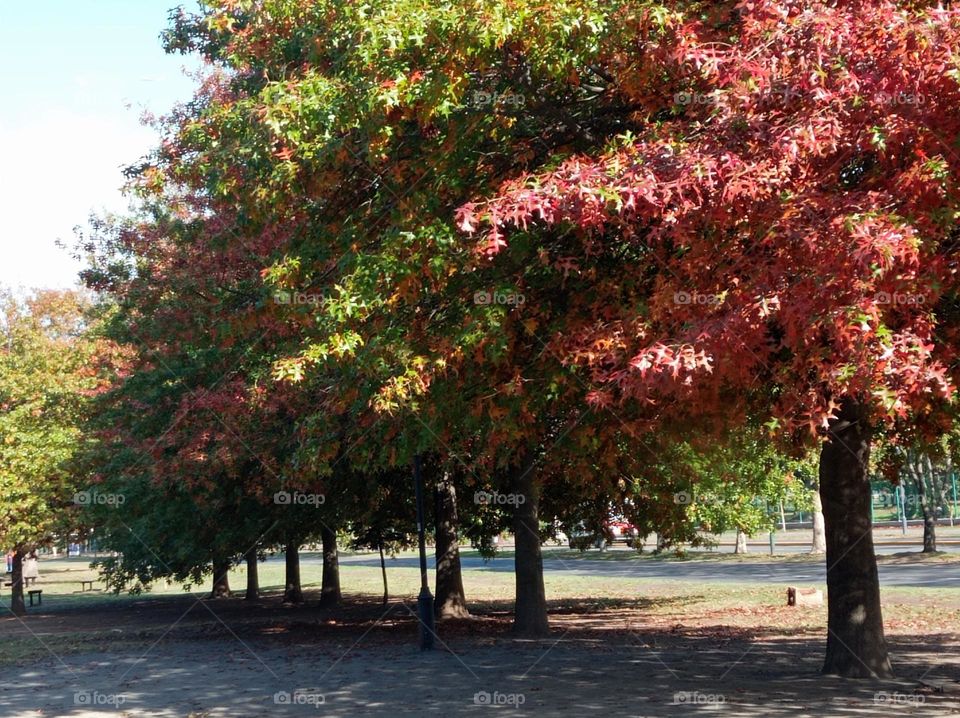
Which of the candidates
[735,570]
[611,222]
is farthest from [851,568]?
[735,570]

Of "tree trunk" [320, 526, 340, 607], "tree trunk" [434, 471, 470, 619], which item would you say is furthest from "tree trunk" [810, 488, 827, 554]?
"tree trunk" [434, 471, 470, 619]

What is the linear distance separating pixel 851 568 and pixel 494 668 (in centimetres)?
528

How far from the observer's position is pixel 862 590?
12828mm

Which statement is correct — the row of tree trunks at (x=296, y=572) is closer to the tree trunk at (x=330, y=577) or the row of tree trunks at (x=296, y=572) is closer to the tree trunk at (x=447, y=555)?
the tree trunk at (x=330, y=577)

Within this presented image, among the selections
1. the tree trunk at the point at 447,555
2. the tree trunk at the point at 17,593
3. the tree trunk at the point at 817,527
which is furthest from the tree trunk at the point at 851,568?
the tree trunk at the point at 817,527

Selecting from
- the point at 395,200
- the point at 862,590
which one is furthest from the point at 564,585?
the point at 395,200

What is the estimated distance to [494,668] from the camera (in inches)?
610

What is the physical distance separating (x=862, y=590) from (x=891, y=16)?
7328mm

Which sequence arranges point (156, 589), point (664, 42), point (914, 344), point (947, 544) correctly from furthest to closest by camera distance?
point (156, 589) → point (947, 544) → point (664, 42) → point (914, 344)

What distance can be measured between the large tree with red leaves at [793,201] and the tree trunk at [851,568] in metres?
4.18

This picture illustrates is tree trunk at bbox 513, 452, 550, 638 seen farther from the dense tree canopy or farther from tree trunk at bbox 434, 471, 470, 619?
the dense tree canopy

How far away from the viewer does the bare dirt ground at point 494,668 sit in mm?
12102

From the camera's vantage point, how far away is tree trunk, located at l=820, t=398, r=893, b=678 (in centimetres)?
1282

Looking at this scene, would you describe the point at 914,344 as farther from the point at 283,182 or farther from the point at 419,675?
the point at 419,675
